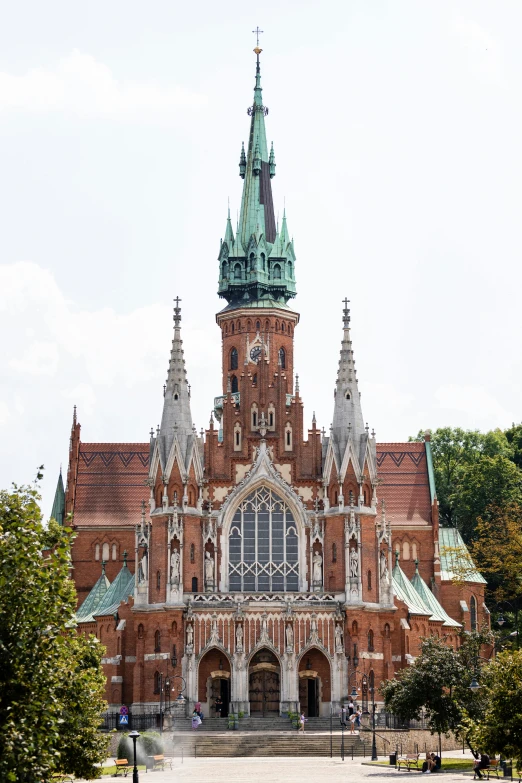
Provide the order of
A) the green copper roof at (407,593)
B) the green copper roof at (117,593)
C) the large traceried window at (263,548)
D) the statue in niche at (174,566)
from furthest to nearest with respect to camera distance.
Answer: the green copper roof at (407,593) < the green copper roof at (117,593) < the large traceried window at (263,548) < the statue in niche at (174,566)

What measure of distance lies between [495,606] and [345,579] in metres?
28.2

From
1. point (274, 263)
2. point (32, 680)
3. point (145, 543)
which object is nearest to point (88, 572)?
point (145, 543)

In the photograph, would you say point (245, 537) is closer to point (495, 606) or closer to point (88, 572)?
point (88, 572)

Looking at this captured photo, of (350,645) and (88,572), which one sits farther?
(88,572)

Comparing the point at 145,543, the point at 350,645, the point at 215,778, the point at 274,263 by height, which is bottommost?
the point at 215,778

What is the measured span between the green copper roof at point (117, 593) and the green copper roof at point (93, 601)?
0.51 meters

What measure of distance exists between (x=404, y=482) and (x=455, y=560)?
602 centimetres

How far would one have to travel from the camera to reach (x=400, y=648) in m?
79.8

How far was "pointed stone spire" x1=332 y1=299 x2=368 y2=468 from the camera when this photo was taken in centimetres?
8012

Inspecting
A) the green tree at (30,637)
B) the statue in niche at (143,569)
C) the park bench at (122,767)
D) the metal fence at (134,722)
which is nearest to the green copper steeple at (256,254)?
the statue in niche at (143,569)

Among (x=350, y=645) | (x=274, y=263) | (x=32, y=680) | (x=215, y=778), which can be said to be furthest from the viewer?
(x=274, y=263)

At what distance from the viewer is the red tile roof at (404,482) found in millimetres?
92312

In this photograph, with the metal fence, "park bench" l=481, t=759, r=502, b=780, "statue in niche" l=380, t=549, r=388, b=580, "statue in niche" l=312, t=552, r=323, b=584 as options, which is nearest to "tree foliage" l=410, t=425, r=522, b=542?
"statue in niche" l=380, t=549, r=388, b=580

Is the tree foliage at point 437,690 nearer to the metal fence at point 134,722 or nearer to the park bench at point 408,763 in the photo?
the park bench at point 408,763
